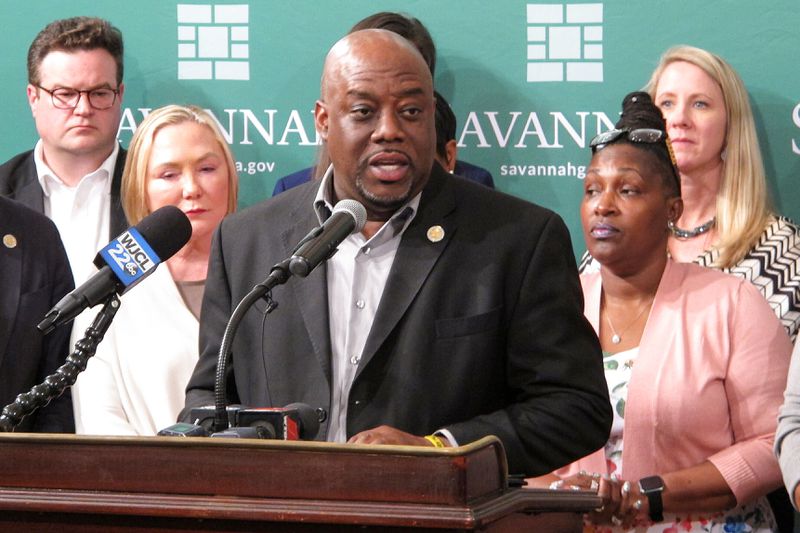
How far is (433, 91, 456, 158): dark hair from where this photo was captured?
4.28m

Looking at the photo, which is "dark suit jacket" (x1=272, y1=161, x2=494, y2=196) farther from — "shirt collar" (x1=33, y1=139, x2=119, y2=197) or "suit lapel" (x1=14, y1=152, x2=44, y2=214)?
"suit lapel" (x1=14, y1=152, x2=44, y2=214)

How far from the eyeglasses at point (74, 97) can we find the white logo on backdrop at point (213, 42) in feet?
1.13

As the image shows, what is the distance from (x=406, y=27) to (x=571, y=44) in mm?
587

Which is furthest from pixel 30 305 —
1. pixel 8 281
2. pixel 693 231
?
pixel 693 231

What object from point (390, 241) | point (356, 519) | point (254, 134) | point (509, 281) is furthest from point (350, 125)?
point (254, 134)

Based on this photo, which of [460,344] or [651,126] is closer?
[460,344]

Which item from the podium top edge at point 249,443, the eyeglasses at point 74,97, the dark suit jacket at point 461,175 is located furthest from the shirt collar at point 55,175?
the podium top edge at point 249,443

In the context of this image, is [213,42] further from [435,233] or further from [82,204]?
[435,233]

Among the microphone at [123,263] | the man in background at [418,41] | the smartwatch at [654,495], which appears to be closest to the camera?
the microphone at [123,263]

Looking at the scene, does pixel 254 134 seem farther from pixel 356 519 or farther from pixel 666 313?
pixel 356 519

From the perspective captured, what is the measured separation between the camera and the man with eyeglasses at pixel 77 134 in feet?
15.0

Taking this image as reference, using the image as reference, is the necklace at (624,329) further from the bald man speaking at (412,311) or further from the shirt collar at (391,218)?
the shirt collar at (391,218)

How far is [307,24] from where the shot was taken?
4762 mm

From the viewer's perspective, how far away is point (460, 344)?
2.68 meters
